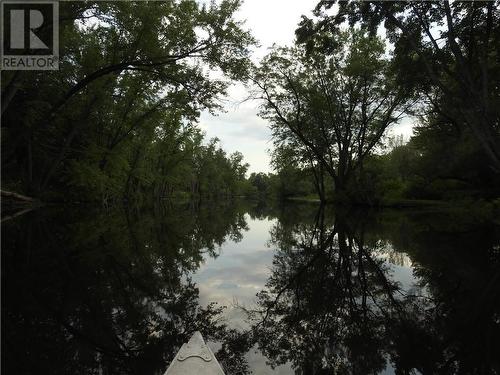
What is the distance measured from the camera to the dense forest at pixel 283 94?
15.5 meters

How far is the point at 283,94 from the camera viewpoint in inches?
1372

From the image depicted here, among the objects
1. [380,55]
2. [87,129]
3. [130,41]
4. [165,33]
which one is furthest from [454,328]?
[380,55]

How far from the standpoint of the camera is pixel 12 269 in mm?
7531

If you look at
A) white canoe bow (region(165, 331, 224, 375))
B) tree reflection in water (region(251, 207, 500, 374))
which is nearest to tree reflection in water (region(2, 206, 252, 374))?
white canoe bow (region(165, 331, 224, 375))

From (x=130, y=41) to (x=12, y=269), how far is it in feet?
50.6

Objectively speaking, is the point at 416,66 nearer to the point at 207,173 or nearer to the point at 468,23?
the point at 468,23

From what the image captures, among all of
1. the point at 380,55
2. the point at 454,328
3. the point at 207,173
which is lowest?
the point at 454,328

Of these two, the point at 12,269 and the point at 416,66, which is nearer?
the point at 12,269

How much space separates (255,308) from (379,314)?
2.03m

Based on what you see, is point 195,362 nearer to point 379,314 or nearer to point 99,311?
point 99,311

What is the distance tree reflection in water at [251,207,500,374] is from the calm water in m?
0.02

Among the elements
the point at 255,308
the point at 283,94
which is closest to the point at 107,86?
the point at 283,94

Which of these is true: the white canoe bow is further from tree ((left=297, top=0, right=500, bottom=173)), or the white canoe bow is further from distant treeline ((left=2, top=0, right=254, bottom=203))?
distant treeline ((left=2, top=0, right=254, bottom=203))

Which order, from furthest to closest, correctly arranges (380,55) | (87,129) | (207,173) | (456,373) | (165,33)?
1. (207,173)
2. (380,55)
3. (87,129)
4. (165,33)
5. (456,373)
